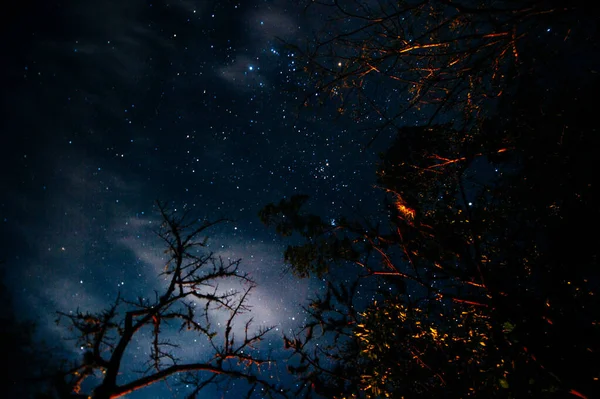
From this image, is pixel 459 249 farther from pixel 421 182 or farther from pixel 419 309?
pixel 421 182

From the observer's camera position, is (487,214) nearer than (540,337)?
No

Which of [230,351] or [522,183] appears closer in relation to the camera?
[522,183]

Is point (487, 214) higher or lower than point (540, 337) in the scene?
higher

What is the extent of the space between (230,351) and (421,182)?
18.4 feet

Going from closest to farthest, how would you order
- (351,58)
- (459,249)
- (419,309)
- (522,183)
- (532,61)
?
(351,58) < (459,249) < (419,309) < (532,61) < (522,183)

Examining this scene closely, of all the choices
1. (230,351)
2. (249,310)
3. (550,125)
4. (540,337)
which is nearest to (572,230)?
(550,125)

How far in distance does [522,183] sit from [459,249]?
10.1ft


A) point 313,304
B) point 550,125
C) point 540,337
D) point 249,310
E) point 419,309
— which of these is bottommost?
point 540,337

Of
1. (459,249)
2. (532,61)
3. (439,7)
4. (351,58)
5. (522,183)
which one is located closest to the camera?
(351,58)

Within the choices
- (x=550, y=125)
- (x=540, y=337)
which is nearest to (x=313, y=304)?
(x=540, y=337)

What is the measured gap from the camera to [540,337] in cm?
276

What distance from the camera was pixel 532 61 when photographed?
483 centimetres

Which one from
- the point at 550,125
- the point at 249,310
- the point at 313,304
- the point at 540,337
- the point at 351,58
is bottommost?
the point at 540,337

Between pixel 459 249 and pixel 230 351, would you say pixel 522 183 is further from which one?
pixel 230 351
